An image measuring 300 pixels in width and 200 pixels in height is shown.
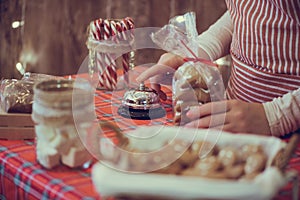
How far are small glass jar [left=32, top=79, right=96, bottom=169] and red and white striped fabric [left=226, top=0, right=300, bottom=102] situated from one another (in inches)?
24.1

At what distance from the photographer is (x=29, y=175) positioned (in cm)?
102

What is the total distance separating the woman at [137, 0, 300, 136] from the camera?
4.03 feet

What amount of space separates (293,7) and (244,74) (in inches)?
10.8

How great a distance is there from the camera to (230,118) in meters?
1.22

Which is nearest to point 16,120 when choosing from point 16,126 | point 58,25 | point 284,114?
point 16,126

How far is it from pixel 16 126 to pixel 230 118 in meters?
0.49

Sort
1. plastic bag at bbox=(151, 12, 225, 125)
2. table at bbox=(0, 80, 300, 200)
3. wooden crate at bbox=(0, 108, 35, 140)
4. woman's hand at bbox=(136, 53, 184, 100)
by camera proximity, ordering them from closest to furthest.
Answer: table at bbox=(0, 80, 300, 200)
wooden crate at bbox=(0, 108, 35, 140)
plastic bag at bbox=(151, 12, 225, 125)
woman's hand at bbox=(136, 53, 184, 100)

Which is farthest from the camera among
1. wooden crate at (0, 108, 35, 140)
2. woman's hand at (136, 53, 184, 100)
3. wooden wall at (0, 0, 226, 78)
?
wooden wall at (0, 0, 226, 78)

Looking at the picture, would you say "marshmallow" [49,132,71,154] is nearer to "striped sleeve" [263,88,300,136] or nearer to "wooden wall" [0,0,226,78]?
"striped sleeve" [263,88,300,136]

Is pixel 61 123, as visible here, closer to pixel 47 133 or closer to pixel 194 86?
pixel 47 133

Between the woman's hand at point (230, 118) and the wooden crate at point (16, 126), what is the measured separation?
36cm

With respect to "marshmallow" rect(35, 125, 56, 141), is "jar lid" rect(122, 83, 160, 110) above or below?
below

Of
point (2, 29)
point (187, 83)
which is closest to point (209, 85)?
point (187, 83)

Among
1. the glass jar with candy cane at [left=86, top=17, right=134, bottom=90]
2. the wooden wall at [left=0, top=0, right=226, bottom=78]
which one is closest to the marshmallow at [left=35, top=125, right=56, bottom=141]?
the glass jar with candy cane at [left=86, top=17, right=134, bottom=90]
